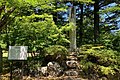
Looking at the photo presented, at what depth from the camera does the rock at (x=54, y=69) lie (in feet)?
34.5

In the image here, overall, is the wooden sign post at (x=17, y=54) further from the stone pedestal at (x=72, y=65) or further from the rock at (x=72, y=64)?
the rock at (x=72, y=64)

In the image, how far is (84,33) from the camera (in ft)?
53.8

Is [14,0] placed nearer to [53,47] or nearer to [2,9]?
[2,9]

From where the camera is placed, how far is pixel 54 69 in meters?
10.6

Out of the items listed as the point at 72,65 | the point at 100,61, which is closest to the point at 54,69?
the point at 72,65

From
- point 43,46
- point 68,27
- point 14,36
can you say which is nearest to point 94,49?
point 68,27

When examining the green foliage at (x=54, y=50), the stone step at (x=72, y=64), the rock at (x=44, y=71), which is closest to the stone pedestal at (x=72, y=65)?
the stone step at (x=72, y=64)

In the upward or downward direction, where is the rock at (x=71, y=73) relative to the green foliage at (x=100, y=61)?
downward

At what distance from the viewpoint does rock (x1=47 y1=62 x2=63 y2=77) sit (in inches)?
414

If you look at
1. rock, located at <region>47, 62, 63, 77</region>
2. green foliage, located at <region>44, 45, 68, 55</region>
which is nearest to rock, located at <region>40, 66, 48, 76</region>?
rock, located at <region>47, 62, 63, 77</region>

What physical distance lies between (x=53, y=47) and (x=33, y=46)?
2.79 feet

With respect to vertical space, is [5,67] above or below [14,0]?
below

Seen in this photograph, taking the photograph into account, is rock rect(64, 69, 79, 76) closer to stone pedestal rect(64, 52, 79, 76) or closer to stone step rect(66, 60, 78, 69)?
stone pedestal rect(64, 52, 79, 76)

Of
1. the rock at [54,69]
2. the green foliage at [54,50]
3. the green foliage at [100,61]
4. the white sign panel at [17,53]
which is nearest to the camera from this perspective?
the white sign panel at [17,53]
